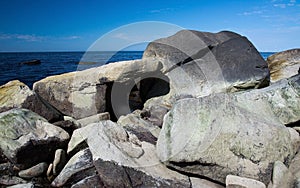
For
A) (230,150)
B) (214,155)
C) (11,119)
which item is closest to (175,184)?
(214,155)

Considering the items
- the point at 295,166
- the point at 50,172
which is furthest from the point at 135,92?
the point at 295,166

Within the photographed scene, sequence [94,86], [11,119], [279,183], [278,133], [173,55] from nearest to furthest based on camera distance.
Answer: [279,183] → [278,133] → [11,119] → [94,86] → [173,55]

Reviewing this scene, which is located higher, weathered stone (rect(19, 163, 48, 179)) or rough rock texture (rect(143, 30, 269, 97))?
rough rock texture (rect(143, 30, 269, 97))

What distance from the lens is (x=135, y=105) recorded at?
27.5ft

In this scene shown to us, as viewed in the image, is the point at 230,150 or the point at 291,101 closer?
the point at 230,150

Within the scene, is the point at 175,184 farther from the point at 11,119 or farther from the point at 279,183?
the point at 11,119

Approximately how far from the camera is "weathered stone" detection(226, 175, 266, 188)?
3572 millimetres

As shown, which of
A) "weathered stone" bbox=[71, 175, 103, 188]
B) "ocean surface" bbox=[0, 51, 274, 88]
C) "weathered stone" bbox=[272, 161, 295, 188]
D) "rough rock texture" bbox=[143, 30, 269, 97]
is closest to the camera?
"weathered stone" bbox=[272, 161, 295, 188]

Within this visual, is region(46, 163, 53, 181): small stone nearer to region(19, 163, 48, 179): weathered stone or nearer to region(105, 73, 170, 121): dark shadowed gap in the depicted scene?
region(19, 163, 48, 179): weathered stone

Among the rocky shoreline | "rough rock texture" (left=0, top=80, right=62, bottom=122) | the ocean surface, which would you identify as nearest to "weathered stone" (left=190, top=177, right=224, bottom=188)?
the rocky shoreline

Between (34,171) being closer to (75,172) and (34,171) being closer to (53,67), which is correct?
(75,172)

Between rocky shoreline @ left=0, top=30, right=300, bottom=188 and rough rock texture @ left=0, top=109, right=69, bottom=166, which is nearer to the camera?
rocky shoreline @ left=0, top=30, right=300, bottom=188

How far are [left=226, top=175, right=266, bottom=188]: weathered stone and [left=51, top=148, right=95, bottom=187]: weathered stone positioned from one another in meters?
2.17

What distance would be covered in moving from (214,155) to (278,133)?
3.68ft
